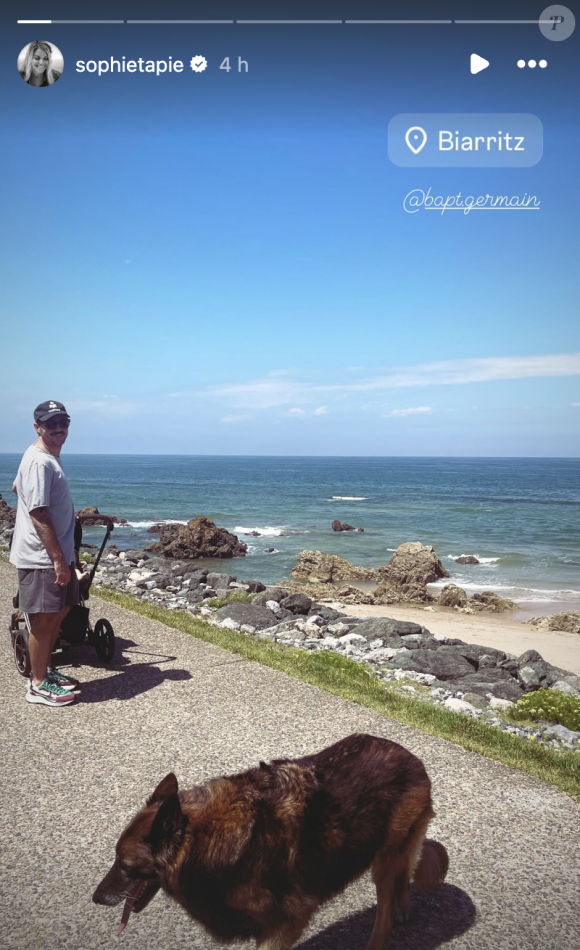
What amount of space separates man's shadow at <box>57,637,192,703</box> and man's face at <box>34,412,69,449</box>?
2290 mm

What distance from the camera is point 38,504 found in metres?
5.10

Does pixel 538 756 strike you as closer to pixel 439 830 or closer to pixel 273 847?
pixel 439 830

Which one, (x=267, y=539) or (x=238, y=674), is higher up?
(x=238, y=674)

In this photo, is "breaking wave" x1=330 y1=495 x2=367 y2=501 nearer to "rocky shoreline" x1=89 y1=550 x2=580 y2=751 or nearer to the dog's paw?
"rocky shoreline" x1=89 y1=550 x2=580 y2=751

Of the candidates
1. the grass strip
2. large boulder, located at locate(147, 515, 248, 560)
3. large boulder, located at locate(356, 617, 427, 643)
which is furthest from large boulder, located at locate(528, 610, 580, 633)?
large boulder, located at locate(147, 515, 248, 560)

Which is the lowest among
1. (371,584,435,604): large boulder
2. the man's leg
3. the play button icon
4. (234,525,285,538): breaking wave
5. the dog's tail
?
(234,525,285,538): breaking wave

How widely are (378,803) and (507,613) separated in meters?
17.4

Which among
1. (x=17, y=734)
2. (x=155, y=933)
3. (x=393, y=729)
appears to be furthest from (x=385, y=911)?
(x=17, y=734)

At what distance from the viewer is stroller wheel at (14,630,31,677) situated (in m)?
6.11

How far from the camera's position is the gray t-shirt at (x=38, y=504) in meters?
5.11

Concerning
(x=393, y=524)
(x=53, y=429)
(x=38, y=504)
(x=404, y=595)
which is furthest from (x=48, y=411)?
(x=393, y=524)

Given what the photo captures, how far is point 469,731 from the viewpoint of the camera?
526 centimetres

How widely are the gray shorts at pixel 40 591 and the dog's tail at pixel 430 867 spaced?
3580mm

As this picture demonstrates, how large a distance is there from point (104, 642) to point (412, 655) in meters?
4.67
